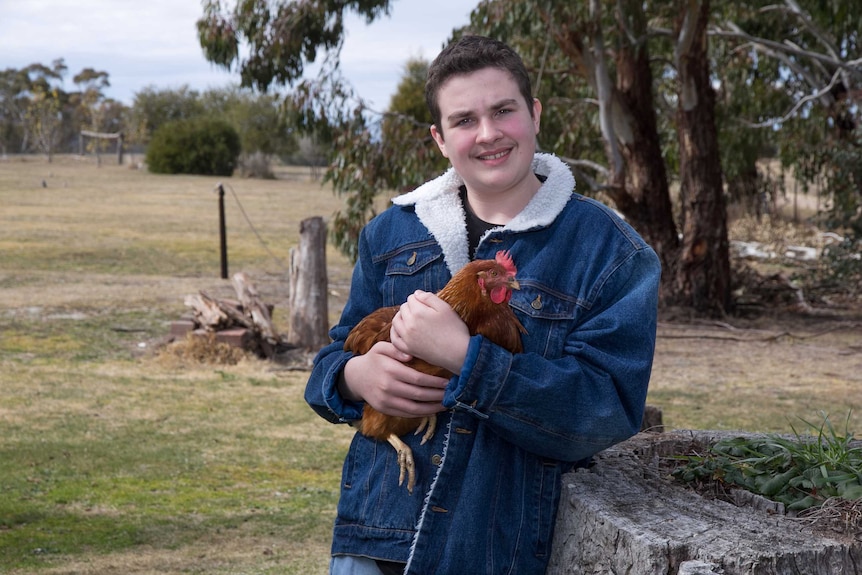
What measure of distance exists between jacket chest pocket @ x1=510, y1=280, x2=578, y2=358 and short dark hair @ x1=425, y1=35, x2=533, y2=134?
42cm

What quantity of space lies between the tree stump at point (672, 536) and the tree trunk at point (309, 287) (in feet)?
27.0

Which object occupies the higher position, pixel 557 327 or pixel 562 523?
pixel 557 327

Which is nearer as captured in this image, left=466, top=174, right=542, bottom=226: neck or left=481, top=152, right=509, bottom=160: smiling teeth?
left=481, top=152, right=509, bottom=160: smiling teeth

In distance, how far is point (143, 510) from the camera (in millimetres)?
5898

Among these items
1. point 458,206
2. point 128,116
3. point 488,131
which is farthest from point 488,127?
point 128,116

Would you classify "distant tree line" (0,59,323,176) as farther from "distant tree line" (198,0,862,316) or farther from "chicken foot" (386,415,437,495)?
"chicken foot" (386,415,437,495)

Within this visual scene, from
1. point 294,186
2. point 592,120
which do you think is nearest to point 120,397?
point 592,120

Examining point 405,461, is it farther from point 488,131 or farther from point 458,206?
point 488,131

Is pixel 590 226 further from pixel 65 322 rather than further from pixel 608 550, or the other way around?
pixel 65 322

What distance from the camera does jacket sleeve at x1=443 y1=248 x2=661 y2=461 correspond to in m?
2.03

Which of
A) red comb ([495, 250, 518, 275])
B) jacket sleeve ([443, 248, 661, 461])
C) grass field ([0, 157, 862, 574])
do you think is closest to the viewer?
jacket sleeve ([443, 248, 661, 461])

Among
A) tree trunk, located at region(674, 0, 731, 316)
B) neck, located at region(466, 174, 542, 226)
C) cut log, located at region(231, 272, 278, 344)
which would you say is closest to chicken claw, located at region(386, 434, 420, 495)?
neck, located at region(466, 174, 542, 226)

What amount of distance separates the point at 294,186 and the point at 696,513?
40255 millimetres

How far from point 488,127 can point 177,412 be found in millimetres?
6642
